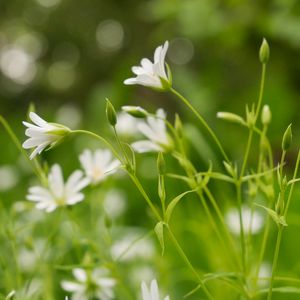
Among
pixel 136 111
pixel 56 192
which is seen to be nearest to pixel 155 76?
pixel 136 111

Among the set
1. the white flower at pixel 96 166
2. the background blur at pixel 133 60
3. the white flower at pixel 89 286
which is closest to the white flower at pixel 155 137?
the white flower at pixel 96 166

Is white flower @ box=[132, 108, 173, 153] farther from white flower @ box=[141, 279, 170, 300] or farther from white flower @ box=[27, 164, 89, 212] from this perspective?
white flower @ box=[141, 279, 170, 300]

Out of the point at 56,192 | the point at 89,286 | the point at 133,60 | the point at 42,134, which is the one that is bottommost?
the point at 133,60

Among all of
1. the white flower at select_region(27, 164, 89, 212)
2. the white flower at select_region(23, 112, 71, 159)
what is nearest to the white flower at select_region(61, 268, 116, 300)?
the white flower at select_region(27, 164, 89, 212)

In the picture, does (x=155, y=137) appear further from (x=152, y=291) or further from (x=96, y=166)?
(x=152, y=291)

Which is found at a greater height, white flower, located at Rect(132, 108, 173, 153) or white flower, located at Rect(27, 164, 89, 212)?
white flower, located at Rect(132, 108, 173, 153)

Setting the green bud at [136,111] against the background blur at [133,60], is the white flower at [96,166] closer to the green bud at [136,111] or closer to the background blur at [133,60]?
the green bud at [136,111]
